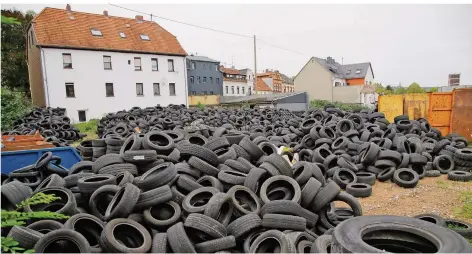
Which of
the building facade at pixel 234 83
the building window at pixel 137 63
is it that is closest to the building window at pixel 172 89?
the building window at pixel 137 63

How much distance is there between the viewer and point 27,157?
24.8 ft

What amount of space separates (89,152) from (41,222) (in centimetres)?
470

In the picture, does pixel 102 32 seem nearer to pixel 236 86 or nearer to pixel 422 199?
pixel 422 199

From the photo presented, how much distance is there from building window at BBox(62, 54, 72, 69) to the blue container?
78.8ft

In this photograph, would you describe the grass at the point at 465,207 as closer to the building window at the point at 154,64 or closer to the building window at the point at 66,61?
the building window at the point at 66,61

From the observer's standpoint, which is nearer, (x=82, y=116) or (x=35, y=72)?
(x=82, y=116)

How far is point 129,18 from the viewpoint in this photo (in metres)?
37.3

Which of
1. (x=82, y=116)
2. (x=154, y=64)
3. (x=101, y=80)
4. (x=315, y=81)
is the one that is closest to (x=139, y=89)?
(x=154, y=64)

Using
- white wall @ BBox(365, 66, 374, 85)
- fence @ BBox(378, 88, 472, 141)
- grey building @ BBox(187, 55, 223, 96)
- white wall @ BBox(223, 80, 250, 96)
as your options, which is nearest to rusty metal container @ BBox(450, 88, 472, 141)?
fence @ BBox(378, 88, 472, 141)

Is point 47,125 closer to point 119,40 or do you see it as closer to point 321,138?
point 321,138

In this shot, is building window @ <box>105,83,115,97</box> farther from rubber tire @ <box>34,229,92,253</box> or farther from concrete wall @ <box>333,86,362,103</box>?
concrete wall @ <box>333,86,362,103</box>

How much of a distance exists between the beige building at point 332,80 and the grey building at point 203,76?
52.1 feet

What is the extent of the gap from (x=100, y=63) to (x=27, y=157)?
2579 cm

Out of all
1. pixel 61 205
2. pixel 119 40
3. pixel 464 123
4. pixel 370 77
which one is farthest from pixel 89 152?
pixel 370 77
